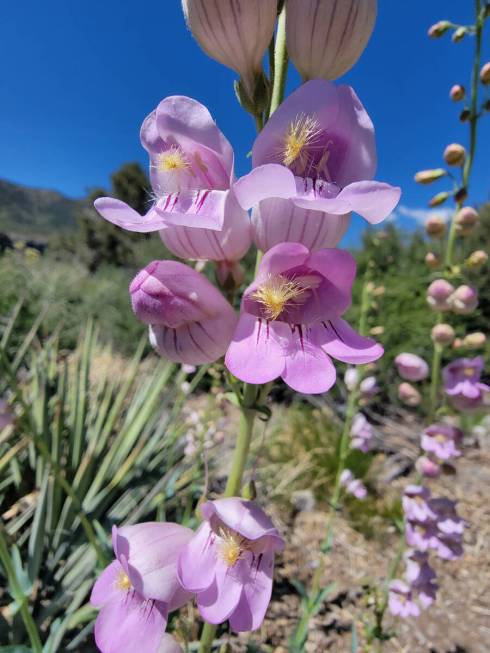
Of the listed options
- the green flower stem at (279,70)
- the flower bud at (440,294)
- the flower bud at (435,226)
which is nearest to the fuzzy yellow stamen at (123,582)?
the green flower stem at (279,70)

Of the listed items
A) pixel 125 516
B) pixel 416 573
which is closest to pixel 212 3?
pixel 416 573

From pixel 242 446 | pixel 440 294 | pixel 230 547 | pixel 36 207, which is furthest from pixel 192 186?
pixel 36 207

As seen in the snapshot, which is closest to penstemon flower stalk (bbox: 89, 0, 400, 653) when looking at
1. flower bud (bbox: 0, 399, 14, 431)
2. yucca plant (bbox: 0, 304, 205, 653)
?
yucca plant (bbox: 0, 304, 205, 653)

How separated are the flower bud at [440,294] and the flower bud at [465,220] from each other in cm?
23

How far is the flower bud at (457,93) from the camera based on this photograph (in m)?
1.65

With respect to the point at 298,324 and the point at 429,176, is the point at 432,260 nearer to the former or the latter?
the point at 429,176

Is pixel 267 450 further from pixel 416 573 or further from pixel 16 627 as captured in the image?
pixel 16 627

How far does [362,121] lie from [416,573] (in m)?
Answer: 1.84

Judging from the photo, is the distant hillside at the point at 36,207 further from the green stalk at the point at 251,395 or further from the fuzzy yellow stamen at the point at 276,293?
the fuzzy yellow stamen at the point at 276,293

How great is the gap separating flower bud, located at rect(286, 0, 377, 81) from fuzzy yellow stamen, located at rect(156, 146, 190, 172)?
0.30 meters

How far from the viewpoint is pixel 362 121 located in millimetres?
743

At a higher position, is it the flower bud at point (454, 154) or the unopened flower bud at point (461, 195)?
the flower bud at point (454, 154)

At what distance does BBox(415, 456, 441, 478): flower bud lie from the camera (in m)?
1.66

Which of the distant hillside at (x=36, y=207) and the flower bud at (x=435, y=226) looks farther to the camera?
the distant hillside at (x=36, y=207)
